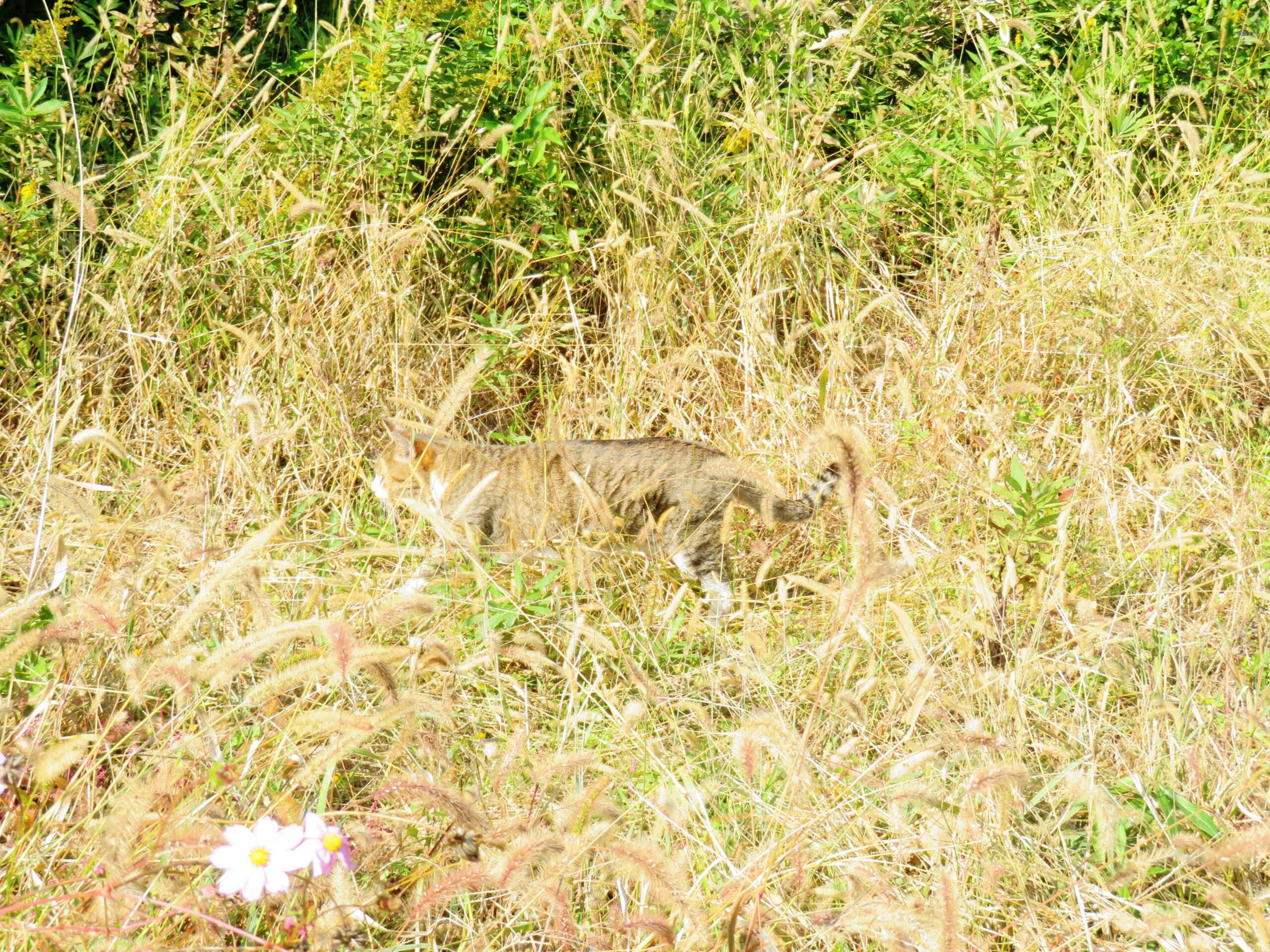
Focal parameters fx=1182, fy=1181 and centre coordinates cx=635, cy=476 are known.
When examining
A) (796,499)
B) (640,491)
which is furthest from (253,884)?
(796,499)

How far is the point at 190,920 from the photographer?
2.00m

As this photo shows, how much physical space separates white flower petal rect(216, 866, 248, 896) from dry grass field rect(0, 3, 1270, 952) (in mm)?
83

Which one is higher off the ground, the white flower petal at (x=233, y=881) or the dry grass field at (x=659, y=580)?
the white flower petal at (x=233, y=881)

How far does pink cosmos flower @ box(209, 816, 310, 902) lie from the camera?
67.3 inches

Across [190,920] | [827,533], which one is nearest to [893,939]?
[190,920]

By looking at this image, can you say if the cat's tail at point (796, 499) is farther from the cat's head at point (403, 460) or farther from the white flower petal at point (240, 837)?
the white flower petal at point (240, 837)

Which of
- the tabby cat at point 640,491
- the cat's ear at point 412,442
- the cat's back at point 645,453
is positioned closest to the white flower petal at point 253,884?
the tabby cat at point 640,491

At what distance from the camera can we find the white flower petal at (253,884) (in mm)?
1695

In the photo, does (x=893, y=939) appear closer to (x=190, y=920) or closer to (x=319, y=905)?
(x=319, y=905)

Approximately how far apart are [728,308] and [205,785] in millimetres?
2876

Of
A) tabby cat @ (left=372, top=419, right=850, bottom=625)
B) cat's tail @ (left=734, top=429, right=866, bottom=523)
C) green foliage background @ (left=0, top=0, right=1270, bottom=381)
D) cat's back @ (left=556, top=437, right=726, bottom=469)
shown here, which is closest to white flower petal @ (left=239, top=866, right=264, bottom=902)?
cat's tail @ (left=734, top=429, right=866, bottom=523)

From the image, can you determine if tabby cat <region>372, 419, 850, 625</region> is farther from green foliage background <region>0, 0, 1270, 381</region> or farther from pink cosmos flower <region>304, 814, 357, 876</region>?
pink cosmos flower <region>304, 814, 357, 876</region>

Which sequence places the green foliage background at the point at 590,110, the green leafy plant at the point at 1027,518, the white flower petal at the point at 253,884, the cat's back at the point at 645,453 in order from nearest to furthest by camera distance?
the white flower petal at the point at 253,884 → the green leafy plant at the point at 1027,518 → the cat's back at the point at 645,453 → the green foliage background at the point at 590,110

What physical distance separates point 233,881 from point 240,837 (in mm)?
92
